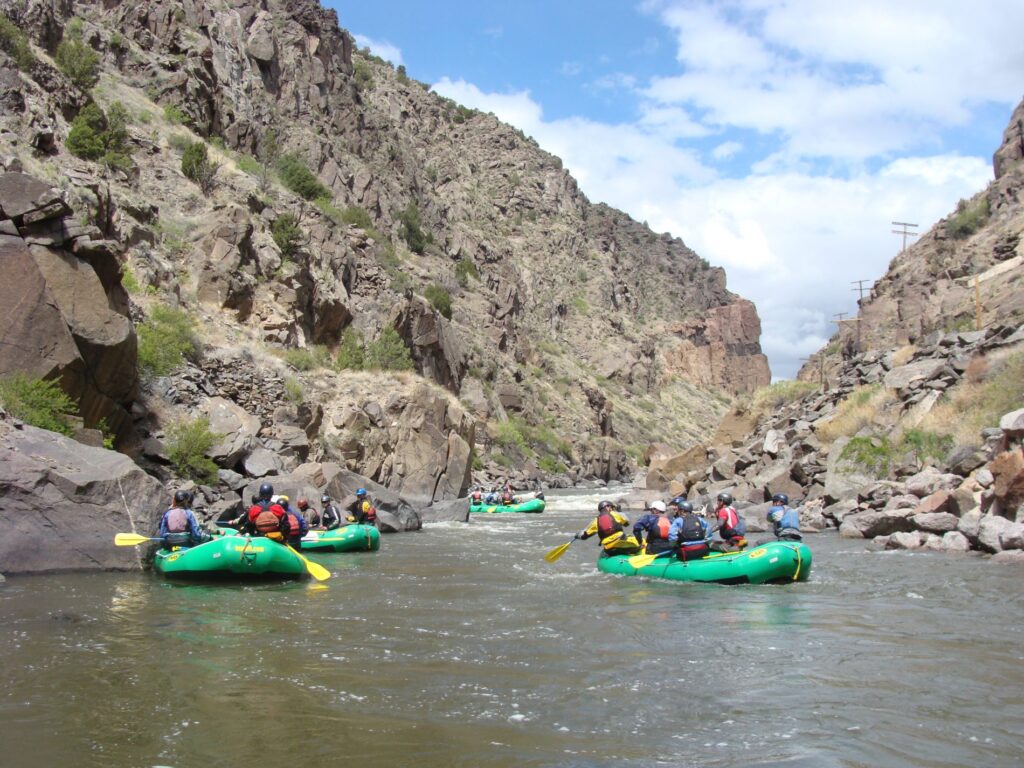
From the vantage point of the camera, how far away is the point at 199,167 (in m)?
30.0

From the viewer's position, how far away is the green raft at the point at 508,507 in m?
28.7

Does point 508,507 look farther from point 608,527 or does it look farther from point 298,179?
point 298,179

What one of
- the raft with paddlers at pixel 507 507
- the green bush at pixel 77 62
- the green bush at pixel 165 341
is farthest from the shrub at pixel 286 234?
the raft with paddlers at pixel 507 507

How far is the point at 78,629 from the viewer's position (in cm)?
799

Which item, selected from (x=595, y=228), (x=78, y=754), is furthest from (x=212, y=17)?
(x=595, y=228)

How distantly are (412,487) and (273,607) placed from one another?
1723 centimetres

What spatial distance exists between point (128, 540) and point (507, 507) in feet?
59.5

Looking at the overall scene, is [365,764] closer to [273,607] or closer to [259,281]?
[273,607]

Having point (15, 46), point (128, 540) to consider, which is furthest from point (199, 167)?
point (128, 540)

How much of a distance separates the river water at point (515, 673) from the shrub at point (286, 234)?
21.1m

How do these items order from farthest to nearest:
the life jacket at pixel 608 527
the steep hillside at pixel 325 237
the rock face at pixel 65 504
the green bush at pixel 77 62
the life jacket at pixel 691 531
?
the green bush at pixel 77 62 → the steep hillside at pixel 325 237 → the life jacket at pixel 608 527 → the life jacket at pixel 691 531 → the rock face at pixel 65 504

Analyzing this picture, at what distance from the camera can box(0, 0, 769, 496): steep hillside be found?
24.3 metres

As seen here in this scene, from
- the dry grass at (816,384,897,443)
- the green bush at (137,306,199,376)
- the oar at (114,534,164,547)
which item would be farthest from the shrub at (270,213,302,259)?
the oar at (114,534,164,547)

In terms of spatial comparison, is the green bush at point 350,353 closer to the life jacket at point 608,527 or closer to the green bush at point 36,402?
the green bush at point 36,402
